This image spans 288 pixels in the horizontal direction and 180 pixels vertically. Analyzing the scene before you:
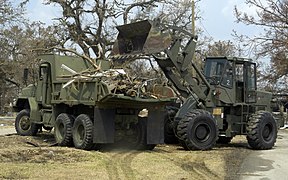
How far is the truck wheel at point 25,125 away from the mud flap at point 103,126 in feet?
20.2

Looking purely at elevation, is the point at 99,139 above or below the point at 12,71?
below

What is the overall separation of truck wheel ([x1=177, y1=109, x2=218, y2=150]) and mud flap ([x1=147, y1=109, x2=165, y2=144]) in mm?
576

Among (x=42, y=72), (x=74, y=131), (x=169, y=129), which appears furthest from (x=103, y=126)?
(x=42, y=72)

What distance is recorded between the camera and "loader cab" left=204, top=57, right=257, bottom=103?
17.8 meters

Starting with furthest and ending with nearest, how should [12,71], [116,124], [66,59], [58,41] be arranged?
[12,71]
[58,41]
[66,59]
[116,124]

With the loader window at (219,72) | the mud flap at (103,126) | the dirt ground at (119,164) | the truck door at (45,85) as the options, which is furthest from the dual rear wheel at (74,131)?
the loader window at (219,72)

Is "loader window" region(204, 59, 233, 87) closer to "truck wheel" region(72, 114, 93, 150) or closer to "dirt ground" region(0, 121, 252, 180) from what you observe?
"dirt ground" region(0, 121, 252, 180)

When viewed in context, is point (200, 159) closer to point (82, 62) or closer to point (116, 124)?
point (116, 124)

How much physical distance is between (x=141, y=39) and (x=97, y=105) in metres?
2.81

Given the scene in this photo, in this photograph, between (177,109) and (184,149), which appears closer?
(184,149)

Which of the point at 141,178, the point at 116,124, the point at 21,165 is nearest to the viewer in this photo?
the point at 141,178

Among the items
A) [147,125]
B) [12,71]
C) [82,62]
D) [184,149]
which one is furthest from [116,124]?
[12,71]

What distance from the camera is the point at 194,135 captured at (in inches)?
627

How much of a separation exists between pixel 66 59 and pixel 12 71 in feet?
113
